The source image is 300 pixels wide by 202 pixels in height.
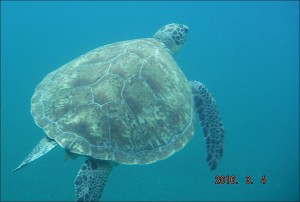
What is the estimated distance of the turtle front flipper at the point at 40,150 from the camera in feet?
14.2

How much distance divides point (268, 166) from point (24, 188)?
1125cm

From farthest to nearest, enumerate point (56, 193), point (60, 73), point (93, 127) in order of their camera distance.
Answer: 1. point (56, 193)
2. point (60, 73)
3. point (93, 127)

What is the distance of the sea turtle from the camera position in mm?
4266

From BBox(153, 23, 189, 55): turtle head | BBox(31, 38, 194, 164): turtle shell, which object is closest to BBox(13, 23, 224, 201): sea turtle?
BBox(31, 38, 194, 164): turtle shell

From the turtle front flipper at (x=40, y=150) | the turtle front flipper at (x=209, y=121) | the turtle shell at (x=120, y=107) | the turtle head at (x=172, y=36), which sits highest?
the turtle head at (x=172, y=36)

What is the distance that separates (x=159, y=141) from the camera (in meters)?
4.65

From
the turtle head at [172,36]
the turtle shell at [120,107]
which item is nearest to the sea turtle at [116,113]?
the turtle shell at [120,107]

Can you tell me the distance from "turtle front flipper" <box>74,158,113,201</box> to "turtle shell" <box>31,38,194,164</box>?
26 cm

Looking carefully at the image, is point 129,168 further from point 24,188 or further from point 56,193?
point 24,188

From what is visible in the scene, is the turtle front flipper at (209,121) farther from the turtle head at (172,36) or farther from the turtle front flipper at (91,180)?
the turtle front flipper at (91,180)

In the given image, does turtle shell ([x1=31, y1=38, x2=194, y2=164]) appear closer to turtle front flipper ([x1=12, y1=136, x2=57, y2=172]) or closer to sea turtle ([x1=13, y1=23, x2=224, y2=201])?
sea turtle ([x1=13, y1=23, x2=224, y2=201])

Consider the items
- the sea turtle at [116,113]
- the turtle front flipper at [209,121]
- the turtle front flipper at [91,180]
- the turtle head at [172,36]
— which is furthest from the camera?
the turtle head at [172,36]

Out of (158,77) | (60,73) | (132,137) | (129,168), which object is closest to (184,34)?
(158,77)

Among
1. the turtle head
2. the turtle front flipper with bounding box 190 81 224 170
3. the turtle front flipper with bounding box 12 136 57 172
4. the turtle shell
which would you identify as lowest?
the turtle front flipper with bounding box 190 81 224 170
